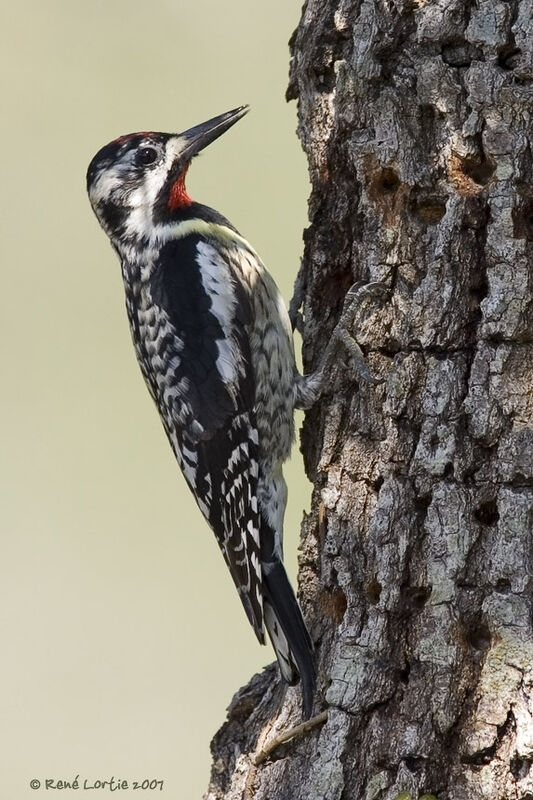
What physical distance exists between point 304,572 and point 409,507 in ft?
1.71

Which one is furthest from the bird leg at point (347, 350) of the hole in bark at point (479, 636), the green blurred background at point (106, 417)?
the green blurred background at point (106, 417)

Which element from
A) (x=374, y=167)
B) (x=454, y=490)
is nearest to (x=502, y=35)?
(x=374, y=167)

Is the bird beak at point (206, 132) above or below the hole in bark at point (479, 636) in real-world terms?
above

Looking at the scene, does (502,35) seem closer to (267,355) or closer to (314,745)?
(267,355)

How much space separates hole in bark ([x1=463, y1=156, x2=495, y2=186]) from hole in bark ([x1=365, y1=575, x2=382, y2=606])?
41.8 inches

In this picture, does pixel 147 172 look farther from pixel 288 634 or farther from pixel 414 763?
pixel 414 763

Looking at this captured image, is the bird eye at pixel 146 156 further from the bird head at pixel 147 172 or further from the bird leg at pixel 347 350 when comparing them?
the bird leg at pixel 347 350

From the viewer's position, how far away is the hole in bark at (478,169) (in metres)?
2.82

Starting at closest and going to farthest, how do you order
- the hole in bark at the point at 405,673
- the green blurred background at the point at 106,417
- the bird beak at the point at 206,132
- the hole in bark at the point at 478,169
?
the hole in bark at the point at 405,673 → the hole in bark at the point at 478,169 → the bird beak at the point at 206,132 → the green blurred background at the point at 106,417

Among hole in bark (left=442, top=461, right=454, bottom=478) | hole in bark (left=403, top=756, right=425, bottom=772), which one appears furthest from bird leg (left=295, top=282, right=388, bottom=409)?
hole in bark (left=403, top=756, right=425, bottom=772)

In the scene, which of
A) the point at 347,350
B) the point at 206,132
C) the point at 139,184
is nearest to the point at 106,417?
the point at 139,184

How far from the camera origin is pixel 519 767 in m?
2.49

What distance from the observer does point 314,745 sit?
9.30ft

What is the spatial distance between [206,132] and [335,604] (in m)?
1.93
